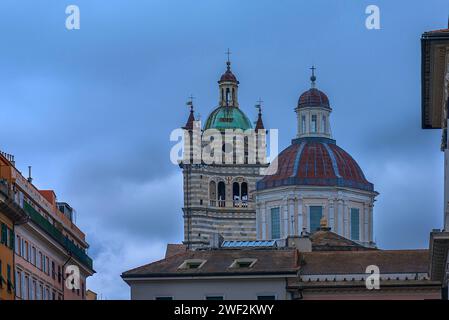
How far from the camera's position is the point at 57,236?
10531 centimetres

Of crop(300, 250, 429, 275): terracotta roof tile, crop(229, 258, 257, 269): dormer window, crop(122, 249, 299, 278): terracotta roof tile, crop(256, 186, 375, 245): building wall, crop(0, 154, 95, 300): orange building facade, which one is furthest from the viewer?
crop(256, 186, 375, 245): building wall

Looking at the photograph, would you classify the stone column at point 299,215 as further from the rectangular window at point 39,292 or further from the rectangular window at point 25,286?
the rectangular window at point 25,286

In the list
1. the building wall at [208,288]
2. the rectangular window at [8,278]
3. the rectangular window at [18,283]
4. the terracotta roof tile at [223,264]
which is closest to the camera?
the rectangular window at [8,278]

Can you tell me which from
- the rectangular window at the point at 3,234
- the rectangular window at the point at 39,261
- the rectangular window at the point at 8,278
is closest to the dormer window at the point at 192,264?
the rectangular window at the point at 39,261

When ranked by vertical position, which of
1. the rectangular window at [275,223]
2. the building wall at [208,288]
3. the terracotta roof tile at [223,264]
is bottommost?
the building wall at [208,288]

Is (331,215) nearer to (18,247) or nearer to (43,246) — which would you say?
(43,246)

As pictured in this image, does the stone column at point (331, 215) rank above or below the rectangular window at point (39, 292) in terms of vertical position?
above

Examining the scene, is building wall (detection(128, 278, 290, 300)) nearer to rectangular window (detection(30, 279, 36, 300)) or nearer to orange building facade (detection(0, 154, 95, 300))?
orange building facade (detection(0, 154, 95, 300))

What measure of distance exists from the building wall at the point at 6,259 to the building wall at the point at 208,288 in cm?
Answer: 2750

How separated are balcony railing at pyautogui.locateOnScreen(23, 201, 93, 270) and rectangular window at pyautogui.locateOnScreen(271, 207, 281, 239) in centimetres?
7373

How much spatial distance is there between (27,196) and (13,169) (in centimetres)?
384

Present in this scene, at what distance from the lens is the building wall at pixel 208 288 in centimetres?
11438

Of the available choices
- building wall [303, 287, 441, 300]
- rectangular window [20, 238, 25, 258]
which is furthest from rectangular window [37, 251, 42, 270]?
building wall [303, 287, 441, 300]

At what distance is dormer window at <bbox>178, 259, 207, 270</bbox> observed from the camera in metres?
118
